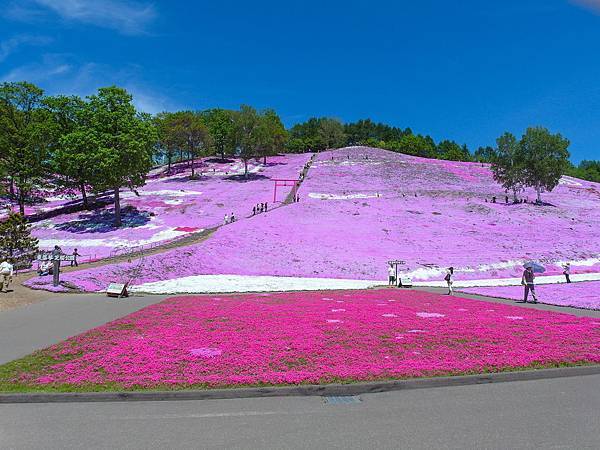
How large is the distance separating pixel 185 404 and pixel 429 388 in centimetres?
512

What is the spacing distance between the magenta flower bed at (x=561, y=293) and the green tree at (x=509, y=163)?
36.5 metres

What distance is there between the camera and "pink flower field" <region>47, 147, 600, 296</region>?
114ft

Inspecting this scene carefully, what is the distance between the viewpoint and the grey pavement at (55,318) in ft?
42.4

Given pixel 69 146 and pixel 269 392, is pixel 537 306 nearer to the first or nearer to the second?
pixel 269 392

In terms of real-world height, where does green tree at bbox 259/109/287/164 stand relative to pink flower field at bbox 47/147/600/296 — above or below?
above

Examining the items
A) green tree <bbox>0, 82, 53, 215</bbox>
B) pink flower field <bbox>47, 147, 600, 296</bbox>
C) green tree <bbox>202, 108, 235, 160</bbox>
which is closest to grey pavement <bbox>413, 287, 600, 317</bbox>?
pink flower field <bbox>47, 147, 600, 296</bbox>

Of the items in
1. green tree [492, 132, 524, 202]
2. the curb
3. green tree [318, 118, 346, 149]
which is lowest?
the curb

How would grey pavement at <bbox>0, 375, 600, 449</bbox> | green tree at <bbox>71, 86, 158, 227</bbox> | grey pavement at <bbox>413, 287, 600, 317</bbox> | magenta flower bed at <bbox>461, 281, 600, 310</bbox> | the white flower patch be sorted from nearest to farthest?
grey pavement at <bbox>0, 375, 600, 449</bbox> → the white flower patch → grey pavement at <bbox>413, 287, 600, 317</bbox> → magenta flower bed at <bbox>461, 281, 600, 310</bbox> → green tree at <bbox>71, 86, 158, 227</bbox>

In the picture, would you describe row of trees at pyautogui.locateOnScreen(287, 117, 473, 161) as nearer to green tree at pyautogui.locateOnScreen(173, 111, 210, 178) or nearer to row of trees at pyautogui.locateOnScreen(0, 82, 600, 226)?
green tree at pyautogui.locateOnScreen(173, 111, 210, 178)

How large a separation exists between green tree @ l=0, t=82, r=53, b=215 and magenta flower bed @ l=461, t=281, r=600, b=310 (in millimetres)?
53628

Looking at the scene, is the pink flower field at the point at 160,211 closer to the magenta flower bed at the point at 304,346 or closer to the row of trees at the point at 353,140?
the magenta flower bed at the point at 304,346

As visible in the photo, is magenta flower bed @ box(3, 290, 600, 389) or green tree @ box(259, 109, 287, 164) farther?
green tree @ box(259, 109, 287, 164)

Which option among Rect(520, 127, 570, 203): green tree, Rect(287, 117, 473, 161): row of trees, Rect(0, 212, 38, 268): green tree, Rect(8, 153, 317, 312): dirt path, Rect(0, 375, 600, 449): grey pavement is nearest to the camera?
Rect(0, 375, 600, 449): grey pavement

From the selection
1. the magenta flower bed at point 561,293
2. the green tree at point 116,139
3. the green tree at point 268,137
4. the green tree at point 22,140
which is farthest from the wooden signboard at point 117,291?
the green tree at point 268,137
